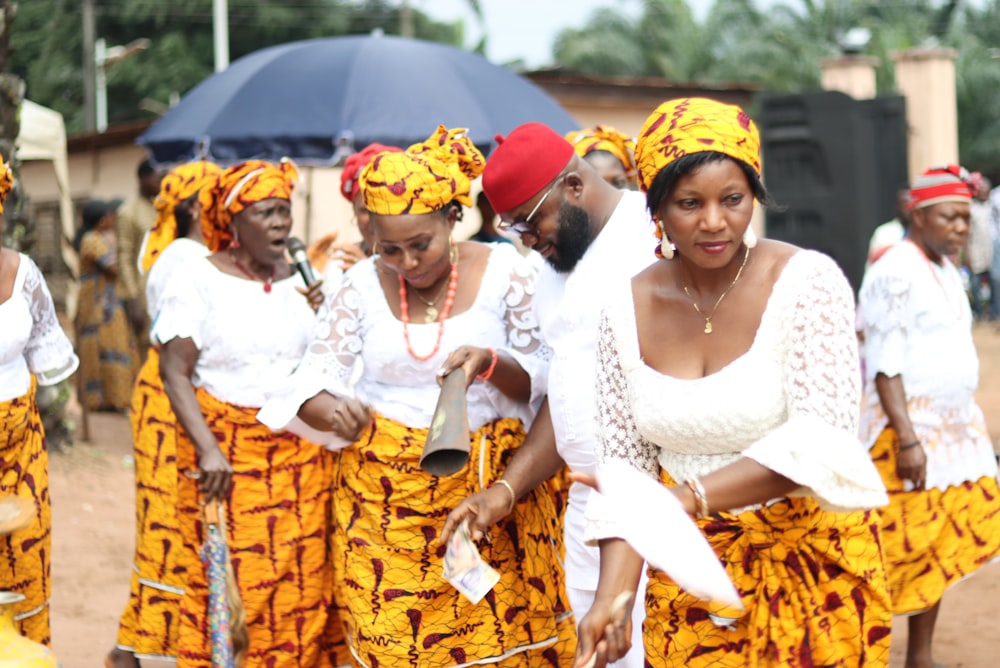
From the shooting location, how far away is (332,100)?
32.8 ft

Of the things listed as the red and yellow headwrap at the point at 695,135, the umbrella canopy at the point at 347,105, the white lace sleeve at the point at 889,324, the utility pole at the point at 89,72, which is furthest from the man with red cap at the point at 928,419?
the utility pole at the point at 89,72

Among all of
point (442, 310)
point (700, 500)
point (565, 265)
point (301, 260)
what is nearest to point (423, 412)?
point (442, 310)

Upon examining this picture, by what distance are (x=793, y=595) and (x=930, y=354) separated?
2841 millimetres

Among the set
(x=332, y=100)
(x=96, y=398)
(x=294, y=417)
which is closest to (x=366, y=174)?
(x=294, y=417)

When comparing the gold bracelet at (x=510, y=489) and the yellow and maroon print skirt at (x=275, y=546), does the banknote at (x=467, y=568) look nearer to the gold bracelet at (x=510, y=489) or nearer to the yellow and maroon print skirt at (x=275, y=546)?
the gold bracelet at (x=510, y=489)

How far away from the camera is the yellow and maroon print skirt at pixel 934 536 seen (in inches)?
216

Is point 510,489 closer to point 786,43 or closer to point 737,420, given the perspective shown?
point 737,420

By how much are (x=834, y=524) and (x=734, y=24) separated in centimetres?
3104

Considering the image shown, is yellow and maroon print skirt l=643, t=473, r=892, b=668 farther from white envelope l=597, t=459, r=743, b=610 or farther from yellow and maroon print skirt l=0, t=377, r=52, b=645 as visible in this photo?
yellow and maroon print skirt l=0, t=377, r=52, b=645

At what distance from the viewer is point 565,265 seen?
3.90 m

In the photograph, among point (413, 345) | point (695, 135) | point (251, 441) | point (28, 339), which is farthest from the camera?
point (251, 441)

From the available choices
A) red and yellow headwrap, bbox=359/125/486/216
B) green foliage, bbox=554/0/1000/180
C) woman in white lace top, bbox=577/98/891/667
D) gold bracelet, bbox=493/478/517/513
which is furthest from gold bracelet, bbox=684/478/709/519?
green foliage, bbox=554/0/1000/180

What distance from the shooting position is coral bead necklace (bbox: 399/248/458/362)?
4.00 m

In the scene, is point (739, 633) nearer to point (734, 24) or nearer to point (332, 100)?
point (332, 100)
